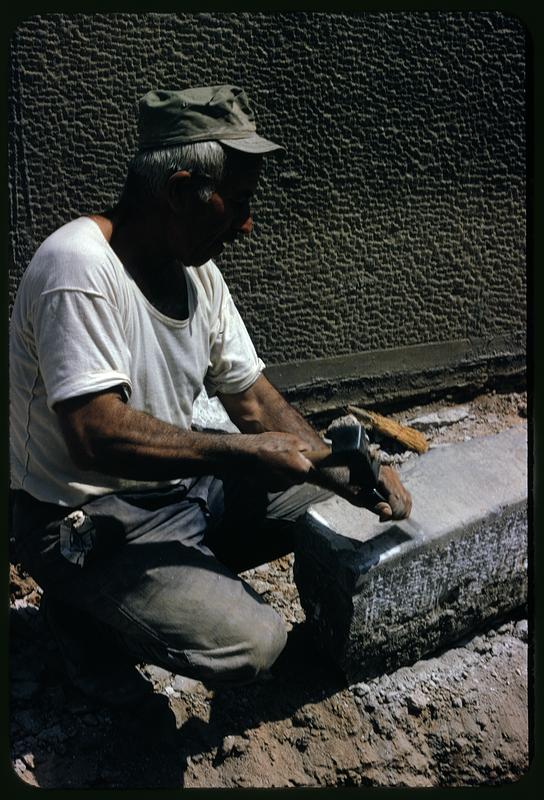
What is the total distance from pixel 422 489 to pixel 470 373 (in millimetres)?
1506

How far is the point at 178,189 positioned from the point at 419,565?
1202mm

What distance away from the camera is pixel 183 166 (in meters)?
2.15

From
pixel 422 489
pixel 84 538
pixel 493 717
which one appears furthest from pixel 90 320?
pixel 493 717

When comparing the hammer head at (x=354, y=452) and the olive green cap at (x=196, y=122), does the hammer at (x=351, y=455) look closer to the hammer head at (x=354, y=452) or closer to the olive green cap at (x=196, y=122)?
the hammer head at (x=354, y=452)

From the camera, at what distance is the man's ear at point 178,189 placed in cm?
215

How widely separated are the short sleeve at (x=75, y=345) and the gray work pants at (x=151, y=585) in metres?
0.37

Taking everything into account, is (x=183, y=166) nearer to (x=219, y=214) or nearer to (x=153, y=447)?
(x=219, y=214)

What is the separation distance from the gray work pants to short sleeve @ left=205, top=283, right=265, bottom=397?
0.37m

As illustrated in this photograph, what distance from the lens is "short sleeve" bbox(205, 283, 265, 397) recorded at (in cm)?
253

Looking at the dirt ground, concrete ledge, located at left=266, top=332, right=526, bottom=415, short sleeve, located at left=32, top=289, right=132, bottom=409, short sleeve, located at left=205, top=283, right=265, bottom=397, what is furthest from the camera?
concrete ledge, located at left=266, top=332, right=526, bottom=415

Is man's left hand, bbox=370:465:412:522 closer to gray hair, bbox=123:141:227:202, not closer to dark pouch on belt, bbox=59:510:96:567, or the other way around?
dark pouch on belt, bbox=59:510:96:567

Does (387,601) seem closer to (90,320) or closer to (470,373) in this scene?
(90,320)

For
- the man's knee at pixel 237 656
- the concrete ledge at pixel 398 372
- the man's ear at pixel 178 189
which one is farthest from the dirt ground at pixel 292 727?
the man's ear at pixel 178 189

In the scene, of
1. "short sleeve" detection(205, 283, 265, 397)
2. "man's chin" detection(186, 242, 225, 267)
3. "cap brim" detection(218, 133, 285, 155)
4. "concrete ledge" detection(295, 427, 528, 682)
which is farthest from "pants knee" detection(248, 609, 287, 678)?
"cap brim" detection(218, 133, 285, 155)
